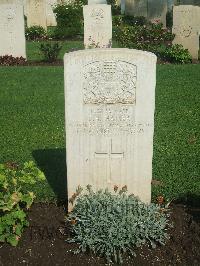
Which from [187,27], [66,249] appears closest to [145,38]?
[187,27]

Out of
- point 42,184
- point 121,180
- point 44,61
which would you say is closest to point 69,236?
point 121,180

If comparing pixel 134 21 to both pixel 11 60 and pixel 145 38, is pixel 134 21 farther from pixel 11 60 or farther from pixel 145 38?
pixel 11 60

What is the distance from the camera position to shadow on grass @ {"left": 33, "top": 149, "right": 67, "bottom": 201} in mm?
5457

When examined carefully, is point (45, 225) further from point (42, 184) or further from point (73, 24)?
point (73, 24)

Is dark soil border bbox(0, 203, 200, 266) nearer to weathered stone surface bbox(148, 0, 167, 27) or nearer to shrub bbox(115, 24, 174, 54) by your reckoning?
shrub bbox(115, 24, 174, 54)

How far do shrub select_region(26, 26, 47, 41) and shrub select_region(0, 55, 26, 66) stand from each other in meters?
5.82

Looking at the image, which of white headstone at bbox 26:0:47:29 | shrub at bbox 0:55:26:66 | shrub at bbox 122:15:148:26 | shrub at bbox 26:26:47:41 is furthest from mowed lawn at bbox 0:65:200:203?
shrub at bbox 122:15:148:26

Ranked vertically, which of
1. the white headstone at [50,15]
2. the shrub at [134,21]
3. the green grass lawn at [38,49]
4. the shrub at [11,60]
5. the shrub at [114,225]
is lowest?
the shrub at [114,225]

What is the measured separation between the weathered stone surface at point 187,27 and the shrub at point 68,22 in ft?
21.7

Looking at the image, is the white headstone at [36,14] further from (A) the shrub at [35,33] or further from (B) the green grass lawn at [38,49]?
(B) the green grass lawn at [38,49]

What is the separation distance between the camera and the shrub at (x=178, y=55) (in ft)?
45.1

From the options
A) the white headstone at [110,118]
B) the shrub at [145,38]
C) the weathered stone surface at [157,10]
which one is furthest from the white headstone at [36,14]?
the white headstone at [110,118]

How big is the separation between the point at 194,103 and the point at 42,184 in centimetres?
477

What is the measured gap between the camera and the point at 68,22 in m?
20.3
